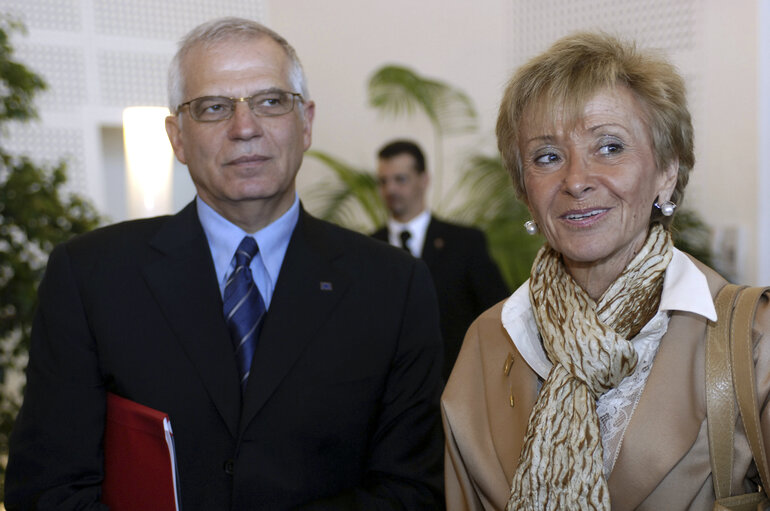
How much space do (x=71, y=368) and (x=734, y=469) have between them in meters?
1.52

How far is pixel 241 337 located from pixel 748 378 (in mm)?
1195

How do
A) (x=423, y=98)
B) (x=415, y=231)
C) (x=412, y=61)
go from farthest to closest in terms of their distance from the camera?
1. (x=412, y=61)
2. (x=423, y=98)
3. (x=415, y=231)

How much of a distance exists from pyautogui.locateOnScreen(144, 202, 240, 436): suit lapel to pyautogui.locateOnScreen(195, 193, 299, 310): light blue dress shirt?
0.03 meters

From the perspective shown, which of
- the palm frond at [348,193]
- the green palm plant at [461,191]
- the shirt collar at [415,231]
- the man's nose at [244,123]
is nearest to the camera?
the man's nose at [244,123]

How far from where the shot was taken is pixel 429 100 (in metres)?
7.38

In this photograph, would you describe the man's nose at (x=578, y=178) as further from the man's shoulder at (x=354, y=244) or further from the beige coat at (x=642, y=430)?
the man's shoulder at (x=354, y=244)

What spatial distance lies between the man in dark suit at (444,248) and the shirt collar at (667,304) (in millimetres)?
1708

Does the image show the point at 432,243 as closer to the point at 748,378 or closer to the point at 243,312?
the point at 243,312

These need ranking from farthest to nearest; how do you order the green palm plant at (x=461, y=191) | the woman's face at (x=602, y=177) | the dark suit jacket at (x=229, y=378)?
the green palm plant at (x=461, y=191), the dark suit jacket at (x=229, y=378), the woman's face at (x=602, y=177)

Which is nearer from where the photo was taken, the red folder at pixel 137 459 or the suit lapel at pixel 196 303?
the red folder at pixel 137 459

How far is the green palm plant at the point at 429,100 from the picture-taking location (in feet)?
23.7

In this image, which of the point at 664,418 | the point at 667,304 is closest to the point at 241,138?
the point at 667,304

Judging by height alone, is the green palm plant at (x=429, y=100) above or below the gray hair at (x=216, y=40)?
above

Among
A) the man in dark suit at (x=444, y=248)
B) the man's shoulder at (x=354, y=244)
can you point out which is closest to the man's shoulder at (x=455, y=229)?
the man in dark suit at (x=444, y=248)
